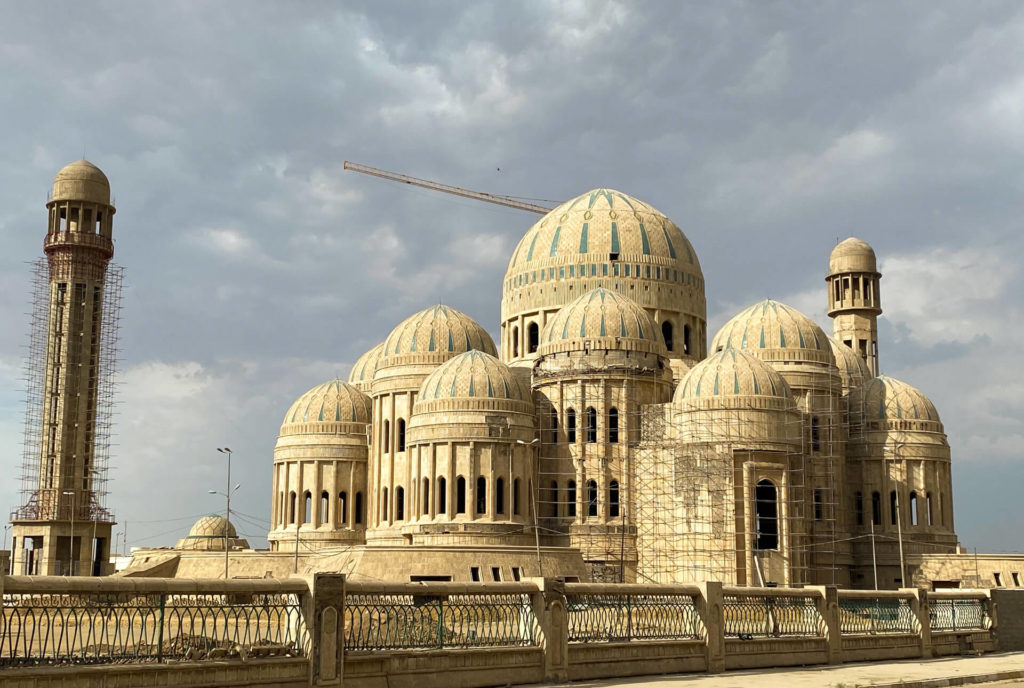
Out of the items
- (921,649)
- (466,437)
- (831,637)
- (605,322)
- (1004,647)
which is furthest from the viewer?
(605,322)

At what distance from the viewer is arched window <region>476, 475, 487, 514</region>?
4897cm

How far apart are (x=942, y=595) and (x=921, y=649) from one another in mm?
2067

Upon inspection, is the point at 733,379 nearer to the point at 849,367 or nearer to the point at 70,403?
the point at 849,367

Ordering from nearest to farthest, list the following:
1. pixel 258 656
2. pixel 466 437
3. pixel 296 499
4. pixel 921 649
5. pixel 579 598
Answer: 1. pixel 258 656
2. pixel 579 598
3. pixel 921 649
4. pixel 466 437
5. pixel 296 499

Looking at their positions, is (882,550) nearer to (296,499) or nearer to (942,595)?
(942,595)

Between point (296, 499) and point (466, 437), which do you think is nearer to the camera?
point (466, 437)

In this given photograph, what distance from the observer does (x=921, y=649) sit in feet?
96.9

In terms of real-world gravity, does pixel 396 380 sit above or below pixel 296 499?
above

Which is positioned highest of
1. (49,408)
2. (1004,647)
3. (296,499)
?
(49,408)

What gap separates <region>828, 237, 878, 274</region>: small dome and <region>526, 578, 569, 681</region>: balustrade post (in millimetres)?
51432

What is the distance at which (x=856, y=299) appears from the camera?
6856cm

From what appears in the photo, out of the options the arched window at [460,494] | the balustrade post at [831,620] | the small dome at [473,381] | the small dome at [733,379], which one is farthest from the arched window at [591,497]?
the balustrade post at [831,620]

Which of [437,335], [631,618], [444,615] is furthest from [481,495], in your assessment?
[444,615]

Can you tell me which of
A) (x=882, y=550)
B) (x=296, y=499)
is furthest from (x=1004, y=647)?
(x=296, y=499)
